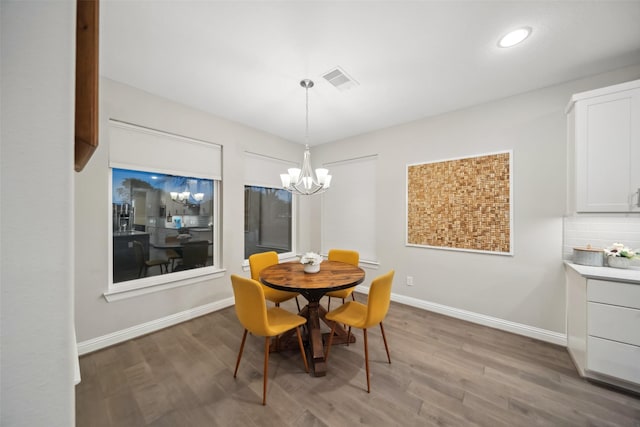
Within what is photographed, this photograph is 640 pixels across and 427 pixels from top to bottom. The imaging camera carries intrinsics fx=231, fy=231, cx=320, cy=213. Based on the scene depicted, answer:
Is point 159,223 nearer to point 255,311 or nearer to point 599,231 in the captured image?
point 255,311

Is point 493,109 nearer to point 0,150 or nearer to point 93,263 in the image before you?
point 0,150

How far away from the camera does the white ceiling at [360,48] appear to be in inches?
62.4

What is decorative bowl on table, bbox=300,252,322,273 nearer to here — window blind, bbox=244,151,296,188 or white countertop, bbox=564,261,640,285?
window blind, bbox=244,151,296,188

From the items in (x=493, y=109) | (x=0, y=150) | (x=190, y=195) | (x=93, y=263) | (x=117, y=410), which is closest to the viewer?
(x=0, y=150)

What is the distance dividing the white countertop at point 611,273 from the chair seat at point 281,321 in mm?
2349

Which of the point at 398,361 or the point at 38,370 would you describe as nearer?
the point at 38,370

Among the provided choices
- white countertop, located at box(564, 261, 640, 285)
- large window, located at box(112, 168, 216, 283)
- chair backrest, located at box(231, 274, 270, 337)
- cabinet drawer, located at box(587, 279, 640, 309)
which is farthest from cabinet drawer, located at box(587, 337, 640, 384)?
large window, located at box(112, 168, 216, 283)

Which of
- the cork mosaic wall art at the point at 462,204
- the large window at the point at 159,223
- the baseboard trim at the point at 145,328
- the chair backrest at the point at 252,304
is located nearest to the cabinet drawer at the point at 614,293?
the cork mosaic wall art at the point at 462,204

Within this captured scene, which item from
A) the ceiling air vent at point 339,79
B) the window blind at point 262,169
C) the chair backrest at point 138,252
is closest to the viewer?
the ceiling air vent at point 339,79

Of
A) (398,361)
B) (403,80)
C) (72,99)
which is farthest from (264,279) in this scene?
(403,80)

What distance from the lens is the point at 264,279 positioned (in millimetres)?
2162

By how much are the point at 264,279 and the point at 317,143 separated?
305cm

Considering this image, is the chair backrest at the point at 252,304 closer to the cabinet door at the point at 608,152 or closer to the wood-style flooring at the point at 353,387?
the wood-style flooring at the point at 353,387

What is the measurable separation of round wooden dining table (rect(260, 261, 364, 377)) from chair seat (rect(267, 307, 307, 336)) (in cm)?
22
